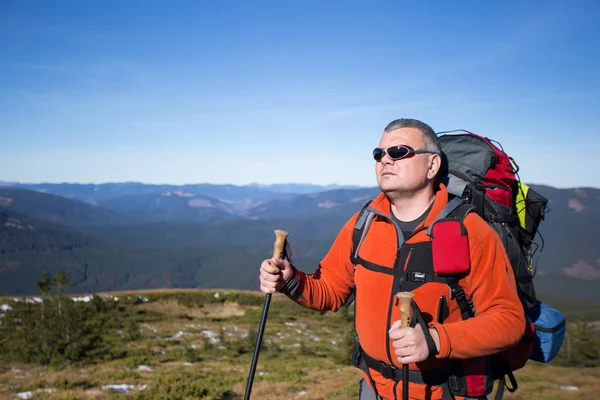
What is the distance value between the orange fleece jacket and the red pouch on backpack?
80 millimetres

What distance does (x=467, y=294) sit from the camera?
2.92 meters

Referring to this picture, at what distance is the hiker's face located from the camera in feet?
10.6

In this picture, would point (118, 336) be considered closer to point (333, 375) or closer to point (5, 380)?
point (5, 380)

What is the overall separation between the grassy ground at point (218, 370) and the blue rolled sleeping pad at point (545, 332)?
31.7 ft

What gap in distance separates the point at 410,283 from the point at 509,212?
116 centimetres

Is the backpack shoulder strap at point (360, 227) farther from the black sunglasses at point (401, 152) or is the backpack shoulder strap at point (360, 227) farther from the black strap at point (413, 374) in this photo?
the black strap at point (413, 374)

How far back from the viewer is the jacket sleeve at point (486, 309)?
2611 mm

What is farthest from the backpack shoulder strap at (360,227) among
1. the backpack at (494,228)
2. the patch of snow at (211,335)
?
the patch of snow at (211,335)

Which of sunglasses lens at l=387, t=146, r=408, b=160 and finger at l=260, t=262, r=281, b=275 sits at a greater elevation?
sunglasses lens at l=387, t=146, r=408, b=160

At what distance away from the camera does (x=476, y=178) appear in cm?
369

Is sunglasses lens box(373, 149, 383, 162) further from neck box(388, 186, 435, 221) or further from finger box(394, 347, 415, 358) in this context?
finger box(394, 347, 415, 358)

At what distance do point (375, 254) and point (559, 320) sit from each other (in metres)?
1.82

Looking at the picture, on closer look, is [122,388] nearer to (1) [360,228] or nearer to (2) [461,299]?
(1) [360,228]

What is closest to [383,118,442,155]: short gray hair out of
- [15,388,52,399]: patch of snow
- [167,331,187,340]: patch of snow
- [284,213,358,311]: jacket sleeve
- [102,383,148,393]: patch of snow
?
[284,213,358,311]: jacket sleeve
